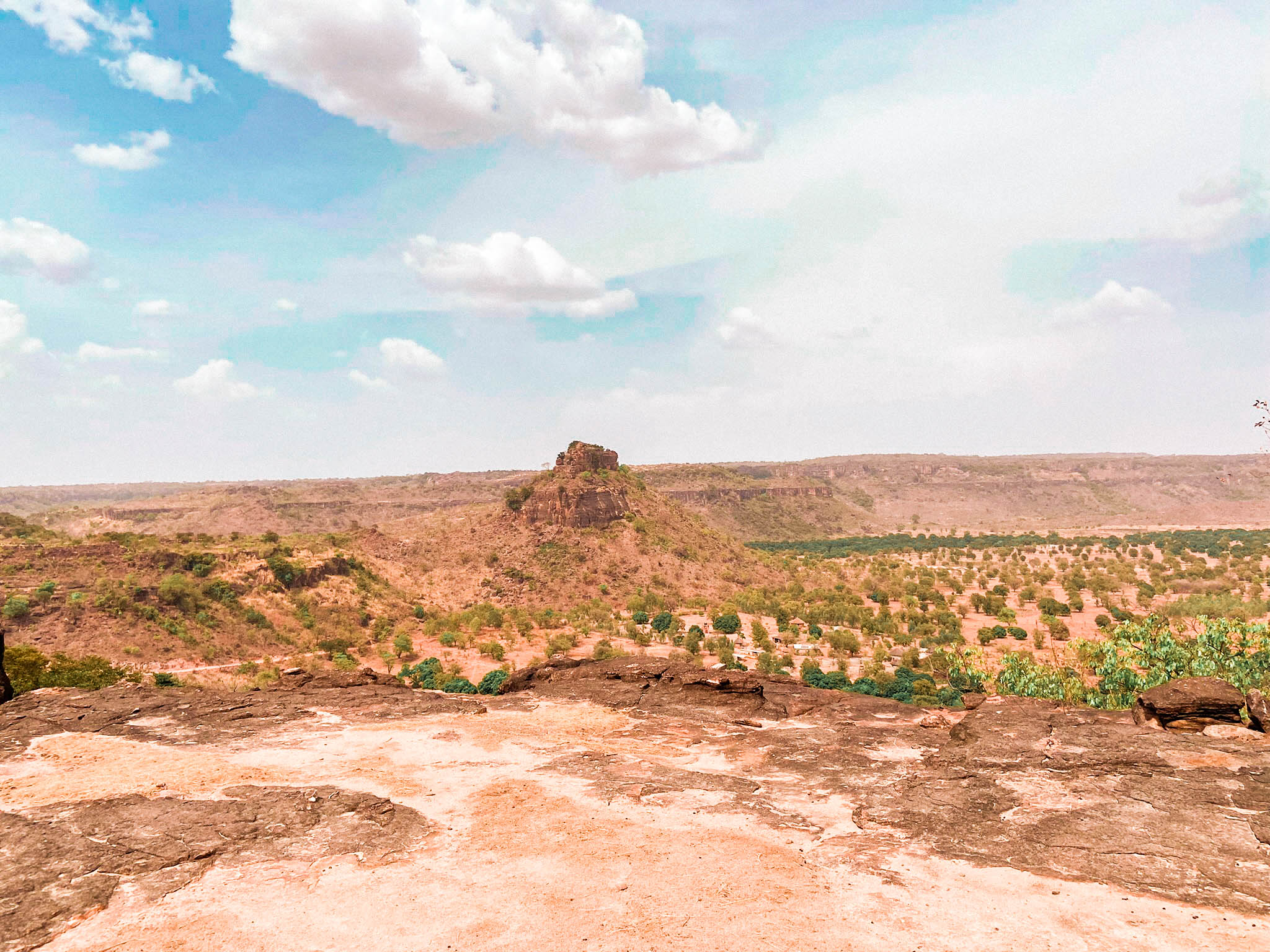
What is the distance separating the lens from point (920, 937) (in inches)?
508

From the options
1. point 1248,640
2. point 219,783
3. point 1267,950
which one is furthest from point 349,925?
point 1248,640

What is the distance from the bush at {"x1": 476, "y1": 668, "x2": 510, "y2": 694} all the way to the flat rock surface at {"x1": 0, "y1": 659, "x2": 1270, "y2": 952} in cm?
950

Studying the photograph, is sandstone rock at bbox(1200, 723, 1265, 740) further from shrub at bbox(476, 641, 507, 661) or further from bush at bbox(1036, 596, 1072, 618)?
bush at bbox(1036, 596, 1072, 618)

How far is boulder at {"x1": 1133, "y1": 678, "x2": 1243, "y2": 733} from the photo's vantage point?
2447 centimetres

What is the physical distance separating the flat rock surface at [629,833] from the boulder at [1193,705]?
4.13 ft

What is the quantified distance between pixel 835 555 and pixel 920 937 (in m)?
122

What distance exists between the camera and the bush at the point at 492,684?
38.2 m

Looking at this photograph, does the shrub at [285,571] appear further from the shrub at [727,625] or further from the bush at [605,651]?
the shrub at [727,625]

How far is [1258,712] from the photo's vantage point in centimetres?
2417

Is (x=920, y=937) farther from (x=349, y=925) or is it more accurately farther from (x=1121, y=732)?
(x=1121, y=732)

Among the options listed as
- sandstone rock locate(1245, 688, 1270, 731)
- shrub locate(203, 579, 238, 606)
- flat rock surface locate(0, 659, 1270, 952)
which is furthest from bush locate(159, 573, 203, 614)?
sandstone rock locate(1245, 688, 1270, 731)

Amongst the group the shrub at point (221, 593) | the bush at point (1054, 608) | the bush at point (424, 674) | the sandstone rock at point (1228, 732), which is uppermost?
the sandstone rock at point (1228, 732)

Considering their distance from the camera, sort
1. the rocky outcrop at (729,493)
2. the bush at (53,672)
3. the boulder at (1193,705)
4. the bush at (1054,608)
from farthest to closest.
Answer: the rocky outcrop at (729,493), the bush at (1054,608), the bush at (53,672), the boulder at (1193,705)

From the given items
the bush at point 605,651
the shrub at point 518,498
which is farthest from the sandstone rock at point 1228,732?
the shrub at point 518,498
